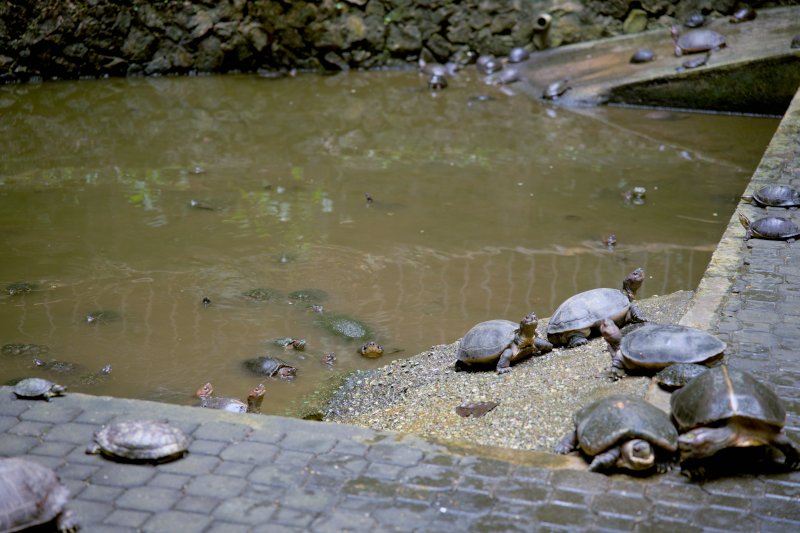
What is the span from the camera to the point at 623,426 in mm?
3977

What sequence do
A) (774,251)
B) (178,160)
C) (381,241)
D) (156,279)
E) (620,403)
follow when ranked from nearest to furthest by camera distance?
(620,403), (774,251), (156,279), (381,241), (178,160)

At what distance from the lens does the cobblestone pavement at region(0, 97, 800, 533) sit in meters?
3.66

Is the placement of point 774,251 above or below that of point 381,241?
above

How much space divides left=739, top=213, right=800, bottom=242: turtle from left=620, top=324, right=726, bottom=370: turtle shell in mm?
2203

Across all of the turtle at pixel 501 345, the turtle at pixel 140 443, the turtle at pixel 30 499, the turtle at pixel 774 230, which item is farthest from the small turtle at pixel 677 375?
the turtle at pixel 30 499

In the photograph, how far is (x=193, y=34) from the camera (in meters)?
15.3

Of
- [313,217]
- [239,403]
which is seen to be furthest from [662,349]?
[313,217]

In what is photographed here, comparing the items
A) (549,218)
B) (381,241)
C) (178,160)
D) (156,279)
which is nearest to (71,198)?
(178,160)

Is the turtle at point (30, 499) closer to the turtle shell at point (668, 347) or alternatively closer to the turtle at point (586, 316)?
the turtle shell at point (668, 347)

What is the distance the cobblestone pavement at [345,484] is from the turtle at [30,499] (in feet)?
0.39

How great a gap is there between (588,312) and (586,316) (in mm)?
37

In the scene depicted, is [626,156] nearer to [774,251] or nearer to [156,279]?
[774,251]

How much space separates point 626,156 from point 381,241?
4.13 meters

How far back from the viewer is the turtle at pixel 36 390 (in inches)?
184
